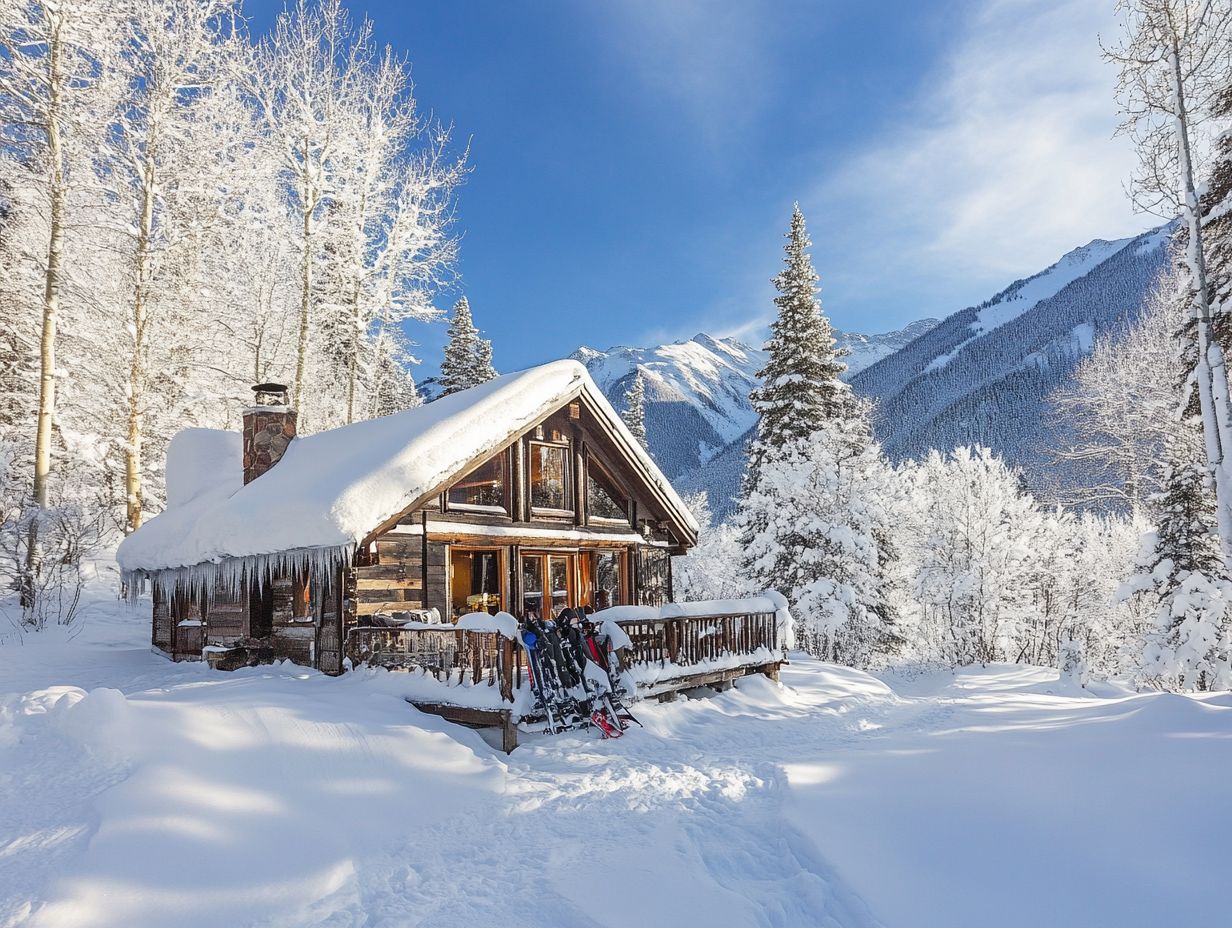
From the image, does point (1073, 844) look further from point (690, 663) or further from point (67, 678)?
point (67, 678)

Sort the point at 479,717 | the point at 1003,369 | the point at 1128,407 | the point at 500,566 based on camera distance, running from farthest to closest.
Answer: the point at 1003,369 → the point at 1128,407 → the point at 500,566 → the point at 479,717

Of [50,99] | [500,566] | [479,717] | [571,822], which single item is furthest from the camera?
[50,99]

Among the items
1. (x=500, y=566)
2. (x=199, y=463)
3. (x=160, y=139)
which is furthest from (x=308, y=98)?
(x=500, y=566)

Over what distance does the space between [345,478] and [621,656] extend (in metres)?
4.79

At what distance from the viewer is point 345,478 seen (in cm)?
1071

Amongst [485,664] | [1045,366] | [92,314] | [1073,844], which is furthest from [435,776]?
[1045,366]

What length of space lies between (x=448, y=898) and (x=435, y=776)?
2391 millimetres

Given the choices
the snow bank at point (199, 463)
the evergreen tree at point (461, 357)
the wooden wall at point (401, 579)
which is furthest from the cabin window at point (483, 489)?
the evergreen tree at point (461, 357)

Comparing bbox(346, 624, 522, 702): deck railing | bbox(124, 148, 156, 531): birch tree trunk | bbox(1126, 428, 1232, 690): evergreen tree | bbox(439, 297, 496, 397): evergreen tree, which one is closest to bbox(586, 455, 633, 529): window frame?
bbox(346, 624, 522, 702): deck railing

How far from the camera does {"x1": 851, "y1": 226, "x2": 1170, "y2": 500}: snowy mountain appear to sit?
87312mm

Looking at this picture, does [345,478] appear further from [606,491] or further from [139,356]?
[139,356]

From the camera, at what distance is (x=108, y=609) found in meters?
17.2

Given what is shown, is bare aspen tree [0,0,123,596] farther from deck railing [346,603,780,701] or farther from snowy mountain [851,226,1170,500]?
snowy mountain [851,226,1170,500]

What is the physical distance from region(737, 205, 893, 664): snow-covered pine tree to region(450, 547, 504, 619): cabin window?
35.6 ft
